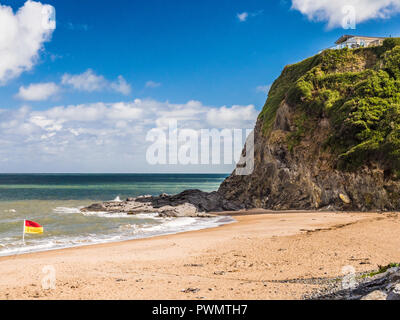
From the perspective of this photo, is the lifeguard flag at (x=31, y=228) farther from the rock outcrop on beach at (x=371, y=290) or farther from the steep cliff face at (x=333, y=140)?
the steep cliff face at (x=333, y=140)

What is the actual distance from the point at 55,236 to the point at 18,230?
4.21m

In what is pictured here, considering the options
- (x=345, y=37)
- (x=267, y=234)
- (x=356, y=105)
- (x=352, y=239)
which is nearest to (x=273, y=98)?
(x=356, y=105)

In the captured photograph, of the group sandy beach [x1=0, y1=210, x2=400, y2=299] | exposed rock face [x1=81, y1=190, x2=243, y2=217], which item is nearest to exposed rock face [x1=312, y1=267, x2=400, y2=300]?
sandy beach [x1=0, y1=210, x2=400, y2=299]

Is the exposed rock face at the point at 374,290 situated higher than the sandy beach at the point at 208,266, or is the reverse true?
the exposed rock face at the point at 374,290

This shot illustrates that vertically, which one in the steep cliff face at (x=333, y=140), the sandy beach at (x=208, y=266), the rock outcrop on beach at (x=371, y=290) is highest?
the steep cliff face at (x=333, y=140)

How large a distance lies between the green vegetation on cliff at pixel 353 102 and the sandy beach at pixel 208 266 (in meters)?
11.0

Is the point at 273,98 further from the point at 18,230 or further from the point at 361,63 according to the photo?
the point at 18,230

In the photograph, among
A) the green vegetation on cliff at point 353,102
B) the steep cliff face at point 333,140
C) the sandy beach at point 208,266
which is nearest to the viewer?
the sandy beach at point 208,266

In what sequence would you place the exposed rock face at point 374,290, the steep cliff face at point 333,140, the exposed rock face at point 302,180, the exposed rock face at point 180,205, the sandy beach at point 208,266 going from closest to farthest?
the exposed rock face at point 374,290, the sandy beach at point 208,266, the exposed rock face at point 302,180, the steep cliff face at point 333,140, the exposed rock face at point 180,205

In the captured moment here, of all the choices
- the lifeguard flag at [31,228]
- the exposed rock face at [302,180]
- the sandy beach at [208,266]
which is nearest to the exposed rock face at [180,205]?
the exposed rock face at [302,180]

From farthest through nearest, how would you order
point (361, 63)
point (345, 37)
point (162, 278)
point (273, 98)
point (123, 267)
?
point (345, 37) < point (273, 98) < point (361, 63) < point (123, 267) < point (162, 278)

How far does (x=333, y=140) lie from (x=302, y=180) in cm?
503

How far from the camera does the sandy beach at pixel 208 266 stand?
7.79 meters
